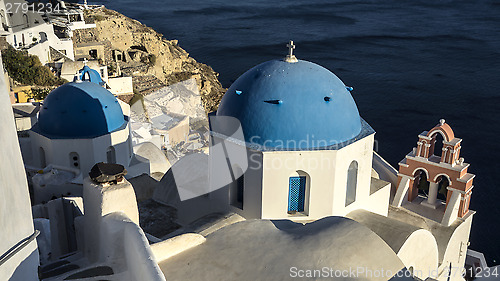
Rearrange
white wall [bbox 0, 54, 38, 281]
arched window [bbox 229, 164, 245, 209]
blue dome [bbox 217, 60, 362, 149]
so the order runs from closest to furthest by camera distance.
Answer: white wall [bbox 0, 54, 38, 281] → blue dome [bbox 217, 60, 362, 149] → arched window [bbox 229, 164, 245, 209]

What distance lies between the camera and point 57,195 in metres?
14.8

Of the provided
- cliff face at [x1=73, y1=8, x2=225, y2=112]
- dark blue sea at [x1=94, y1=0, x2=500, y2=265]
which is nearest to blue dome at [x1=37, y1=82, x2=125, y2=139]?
dark blue sea at [x1=94, y1=0, x2=500, y2=265]

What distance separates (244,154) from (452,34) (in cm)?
6050

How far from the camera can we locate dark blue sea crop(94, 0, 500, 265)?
35.6m

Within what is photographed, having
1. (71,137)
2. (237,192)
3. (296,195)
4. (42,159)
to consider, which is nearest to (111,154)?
(71,137)

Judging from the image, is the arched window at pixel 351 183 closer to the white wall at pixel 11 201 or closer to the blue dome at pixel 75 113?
the white wall at pixel 11 201

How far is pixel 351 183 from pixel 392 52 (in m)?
49.3

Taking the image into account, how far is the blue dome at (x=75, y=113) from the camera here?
1498 centimetres

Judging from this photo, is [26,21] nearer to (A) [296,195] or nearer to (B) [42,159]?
(B) [42,159]

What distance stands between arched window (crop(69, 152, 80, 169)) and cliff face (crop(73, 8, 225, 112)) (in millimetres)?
24967

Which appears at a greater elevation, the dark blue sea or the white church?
the white church

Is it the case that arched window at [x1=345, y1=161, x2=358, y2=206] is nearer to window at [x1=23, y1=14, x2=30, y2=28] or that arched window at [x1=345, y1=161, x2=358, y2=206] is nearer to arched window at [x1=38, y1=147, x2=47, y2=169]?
arched window at [x1=38, y1=147, x2=47, y2=169]

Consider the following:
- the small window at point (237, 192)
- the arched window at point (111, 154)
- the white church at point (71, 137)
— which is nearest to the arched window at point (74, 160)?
the white church at point (71, 137)

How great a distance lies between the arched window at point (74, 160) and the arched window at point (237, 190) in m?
5.74
